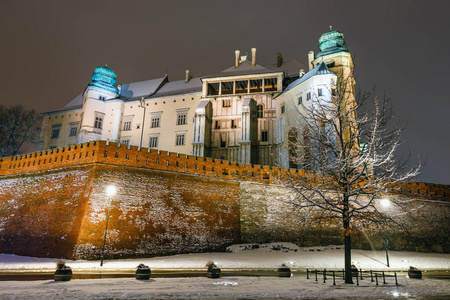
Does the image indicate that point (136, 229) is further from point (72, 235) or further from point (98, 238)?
point (72, 235)

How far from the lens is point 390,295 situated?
10.0 meters

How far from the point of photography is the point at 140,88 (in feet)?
170

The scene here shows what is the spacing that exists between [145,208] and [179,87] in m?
32.1

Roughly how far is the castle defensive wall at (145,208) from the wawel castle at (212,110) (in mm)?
11759

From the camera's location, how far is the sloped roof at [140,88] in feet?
A: 165

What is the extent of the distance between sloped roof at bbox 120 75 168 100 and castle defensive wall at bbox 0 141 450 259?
1068 inches

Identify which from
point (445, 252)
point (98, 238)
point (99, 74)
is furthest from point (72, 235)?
point (99, 74)

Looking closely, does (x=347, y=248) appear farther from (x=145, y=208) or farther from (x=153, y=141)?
(x=153, y=141)

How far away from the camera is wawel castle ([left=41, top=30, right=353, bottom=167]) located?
130ft

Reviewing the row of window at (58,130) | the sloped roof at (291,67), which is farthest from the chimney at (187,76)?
the row of window at (58,130)

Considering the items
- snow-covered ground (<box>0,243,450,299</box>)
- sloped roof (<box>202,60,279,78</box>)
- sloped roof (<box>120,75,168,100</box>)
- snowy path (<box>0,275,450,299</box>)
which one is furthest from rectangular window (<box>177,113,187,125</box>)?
snowy path (<box>0,275,450,299</box>)

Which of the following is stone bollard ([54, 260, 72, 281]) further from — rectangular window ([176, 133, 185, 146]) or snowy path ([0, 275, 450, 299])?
rectangular window ([176, 133, 185, 146])

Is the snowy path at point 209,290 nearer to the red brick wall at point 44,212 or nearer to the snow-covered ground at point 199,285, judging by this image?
the snow-covered ground at point 199,285

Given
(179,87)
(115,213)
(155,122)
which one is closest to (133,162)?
(115,213)
